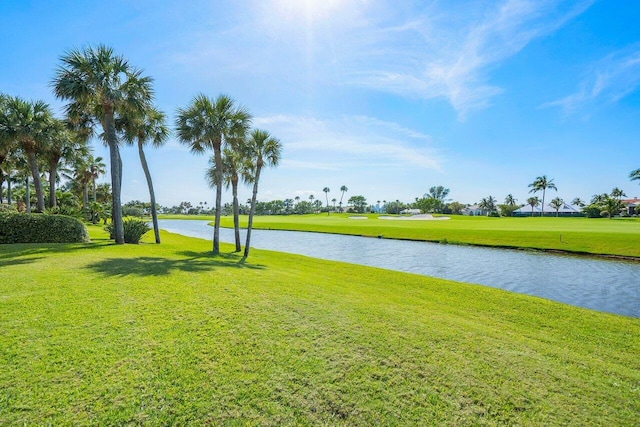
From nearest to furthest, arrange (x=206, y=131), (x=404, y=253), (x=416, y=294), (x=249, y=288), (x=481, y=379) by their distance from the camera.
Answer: (x=481, y=379) < (x=249, y=288) < (x=416, y=294) < (x=206, y=131) < (x=404, y=253)

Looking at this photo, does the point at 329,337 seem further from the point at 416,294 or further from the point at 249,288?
the point at 416,294

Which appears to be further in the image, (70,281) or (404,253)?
A: (404,253)

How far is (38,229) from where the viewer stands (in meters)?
16.3

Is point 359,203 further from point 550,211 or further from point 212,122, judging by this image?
point 212,122

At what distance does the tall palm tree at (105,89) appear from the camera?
15.5m

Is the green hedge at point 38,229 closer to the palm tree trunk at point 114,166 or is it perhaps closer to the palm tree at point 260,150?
the palm tree trunk at point 114,166

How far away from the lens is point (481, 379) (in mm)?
4387

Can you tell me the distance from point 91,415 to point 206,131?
16609mm

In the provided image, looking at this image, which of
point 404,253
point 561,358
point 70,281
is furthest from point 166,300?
point 404,253

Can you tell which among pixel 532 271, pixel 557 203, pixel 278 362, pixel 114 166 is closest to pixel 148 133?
pixel 114 166

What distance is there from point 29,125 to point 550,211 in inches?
5394

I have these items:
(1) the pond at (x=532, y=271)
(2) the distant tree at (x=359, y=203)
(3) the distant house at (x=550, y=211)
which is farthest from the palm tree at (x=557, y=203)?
(1) the pond at (x=532, y=271)

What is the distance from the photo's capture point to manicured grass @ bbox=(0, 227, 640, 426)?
3.49 meters

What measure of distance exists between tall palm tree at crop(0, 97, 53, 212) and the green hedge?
216 inches
